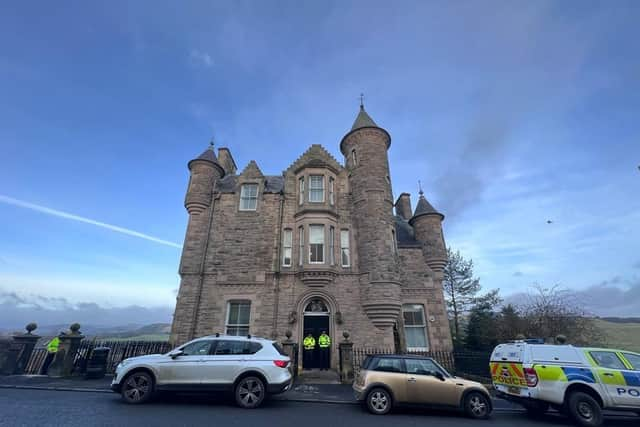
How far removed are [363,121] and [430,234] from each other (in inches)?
366

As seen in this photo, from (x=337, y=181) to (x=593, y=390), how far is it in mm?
14555

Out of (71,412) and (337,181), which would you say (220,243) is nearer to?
(337,181)

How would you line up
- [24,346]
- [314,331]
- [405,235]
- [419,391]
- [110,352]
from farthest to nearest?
[405,235]
[314,331]
[110,352]
[24,346]
[419,391]

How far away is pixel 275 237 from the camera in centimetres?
1706

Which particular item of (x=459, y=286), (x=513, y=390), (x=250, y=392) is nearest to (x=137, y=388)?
(x=250, y=392)

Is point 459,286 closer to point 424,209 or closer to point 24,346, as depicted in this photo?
point 424,209

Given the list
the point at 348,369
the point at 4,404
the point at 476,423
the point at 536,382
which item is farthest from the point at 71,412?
the point at 536,382

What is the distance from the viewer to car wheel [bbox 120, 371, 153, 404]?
25.3 ft

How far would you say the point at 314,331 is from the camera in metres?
15.4

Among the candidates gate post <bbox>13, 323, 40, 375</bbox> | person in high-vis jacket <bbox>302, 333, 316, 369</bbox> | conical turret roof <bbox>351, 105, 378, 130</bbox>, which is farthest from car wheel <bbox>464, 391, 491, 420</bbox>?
gate post <bbox>13, 323, 40, 375</bbox>

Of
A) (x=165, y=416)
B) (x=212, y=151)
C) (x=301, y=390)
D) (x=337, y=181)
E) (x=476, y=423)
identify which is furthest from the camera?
(x=212, y=151)

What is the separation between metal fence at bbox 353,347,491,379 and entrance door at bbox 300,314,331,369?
197cm

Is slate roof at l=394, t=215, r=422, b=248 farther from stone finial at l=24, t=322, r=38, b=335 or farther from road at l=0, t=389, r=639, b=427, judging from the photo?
stone finial at l=24, t=322, r=38, b=335

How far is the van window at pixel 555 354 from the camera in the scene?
25.7 feet
